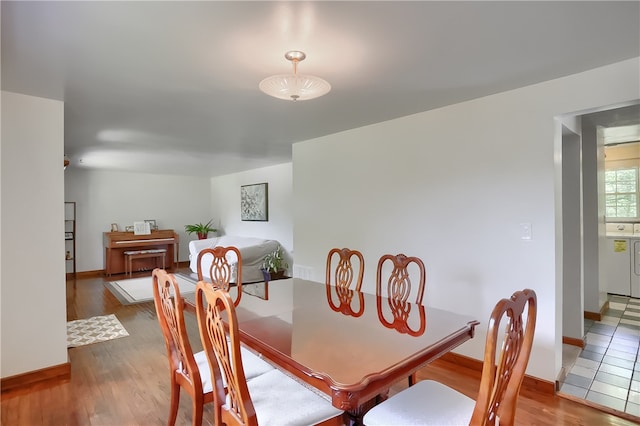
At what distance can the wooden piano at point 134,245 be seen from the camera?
683 centimetres

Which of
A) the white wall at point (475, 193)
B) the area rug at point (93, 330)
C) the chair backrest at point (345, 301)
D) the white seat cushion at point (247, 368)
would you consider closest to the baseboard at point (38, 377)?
the area rug at point (93, 330)

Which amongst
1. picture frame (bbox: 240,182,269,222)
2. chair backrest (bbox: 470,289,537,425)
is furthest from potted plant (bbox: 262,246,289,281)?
chair backrest (bbox: 470,289,537,425)

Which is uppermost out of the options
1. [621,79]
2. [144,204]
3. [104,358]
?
[621,79]

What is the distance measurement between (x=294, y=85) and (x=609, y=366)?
332cm

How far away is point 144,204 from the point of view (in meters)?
7.70

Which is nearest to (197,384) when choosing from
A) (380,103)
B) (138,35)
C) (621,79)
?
(138,35)

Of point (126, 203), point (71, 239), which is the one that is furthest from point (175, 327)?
point (126, 203)

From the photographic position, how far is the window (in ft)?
17.4

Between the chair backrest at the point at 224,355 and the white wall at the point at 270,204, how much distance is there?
15.9ft

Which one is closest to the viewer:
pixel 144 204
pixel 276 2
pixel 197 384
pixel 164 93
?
pixel 276 2

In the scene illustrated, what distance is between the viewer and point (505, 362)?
1183 millimetres

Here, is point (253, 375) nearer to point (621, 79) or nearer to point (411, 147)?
point (411, 147)

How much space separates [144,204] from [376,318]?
23.8ft

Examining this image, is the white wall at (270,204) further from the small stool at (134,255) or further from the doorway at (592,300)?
the doorway at (592,300)
